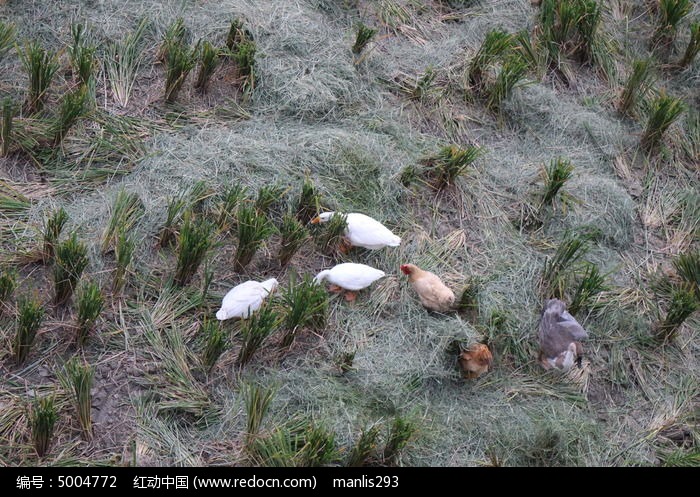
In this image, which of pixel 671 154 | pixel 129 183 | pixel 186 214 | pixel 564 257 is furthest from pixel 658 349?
pixel 129 183

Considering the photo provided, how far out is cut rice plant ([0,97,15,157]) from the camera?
354 centimetres

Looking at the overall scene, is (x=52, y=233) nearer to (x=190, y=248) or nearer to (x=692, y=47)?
(x=190, y=248)

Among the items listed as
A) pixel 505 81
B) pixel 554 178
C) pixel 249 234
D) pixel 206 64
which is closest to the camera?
pixel 249 234

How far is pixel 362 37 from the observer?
4305 millimetres

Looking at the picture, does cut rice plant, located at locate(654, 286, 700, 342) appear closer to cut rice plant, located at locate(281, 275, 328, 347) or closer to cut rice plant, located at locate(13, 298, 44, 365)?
cut rice plant, located at locate(281, 275, 328, 347)

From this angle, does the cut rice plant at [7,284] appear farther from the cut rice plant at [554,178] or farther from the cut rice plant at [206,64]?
the cut rice plant at [554,178]

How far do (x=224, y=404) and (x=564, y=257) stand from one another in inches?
63.2

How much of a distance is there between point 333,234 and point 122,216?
885 mm

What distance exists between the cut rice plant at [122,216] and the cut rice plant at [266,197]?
508mm

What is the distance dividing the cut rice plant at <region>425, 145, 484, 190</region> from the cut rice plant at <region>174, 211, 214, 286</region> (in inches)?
45.7

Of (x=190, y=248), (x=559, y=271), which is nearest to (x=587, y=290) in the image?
(x=559, y=271)

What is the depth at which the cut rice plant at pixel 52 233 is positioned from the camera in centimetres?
324

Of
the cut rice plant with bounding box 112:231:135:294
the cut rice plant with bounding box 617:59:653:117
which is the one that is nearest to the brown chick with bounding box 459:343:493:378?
the cut rice plant with bounding box 112:231:135:294

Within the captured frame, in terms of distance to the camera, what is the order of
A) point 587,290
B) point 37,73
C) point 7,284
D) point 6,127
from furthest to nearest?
point 37,73 < point 6,127 < point 587,290 < point 7,284
